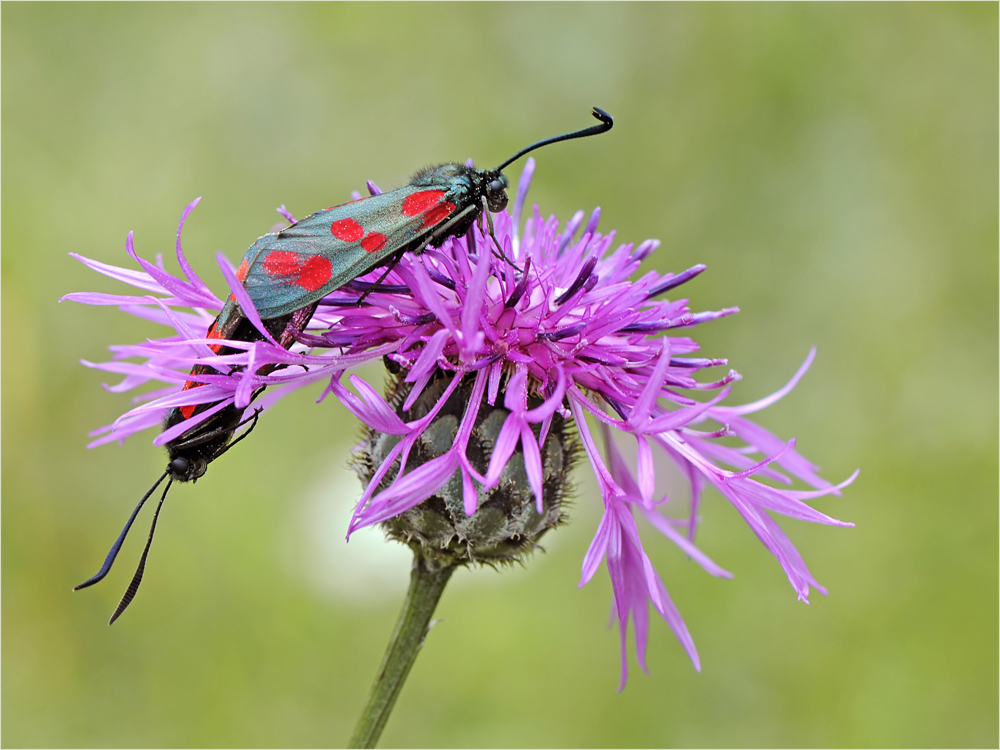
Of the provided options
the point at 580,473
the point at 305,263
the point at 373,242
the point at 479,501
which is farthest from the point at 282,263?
the point at 580,473

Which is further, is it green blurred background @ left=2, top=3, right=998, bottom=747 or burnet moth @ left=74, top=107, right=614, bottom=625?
green blurred background @ left=2, top=3, right=998, bottom=747

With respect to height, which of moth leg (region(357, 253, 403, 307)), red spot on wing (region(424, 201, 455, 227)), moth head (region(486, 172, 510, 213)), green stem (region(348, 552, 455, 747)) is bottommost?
green stem (region(348, 552, 455, 747))

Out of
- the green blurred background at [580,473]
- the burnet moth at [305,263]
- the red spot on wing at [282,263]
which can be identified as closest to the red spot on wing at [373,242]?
the burnet moth at [305,263]

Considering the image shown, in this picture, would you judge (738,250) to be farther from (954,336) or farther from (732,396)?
(954,336)

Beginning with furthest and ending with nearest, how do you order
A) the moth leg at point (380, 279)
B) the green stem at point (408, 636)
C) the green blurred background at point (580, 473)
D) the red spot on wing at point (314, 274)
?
the green blurred background at point (580, 473)
the green stem at point (408, 636)
the moth leg at point (380, 279)
the red spot on wing at point (314, 274)

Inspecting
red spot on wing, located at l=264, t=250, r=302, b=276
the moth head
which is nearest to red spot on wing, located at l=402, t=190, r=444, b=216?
the moth head

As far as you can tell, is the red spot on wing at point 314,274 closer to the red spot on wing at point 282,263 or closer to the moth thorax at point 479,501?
the red spot on wing at point 282,263

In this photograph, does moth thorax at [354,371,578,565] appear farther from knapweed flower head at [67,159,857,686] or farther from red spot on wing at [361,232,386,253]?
red spot on wing at [361,232,386,253]
